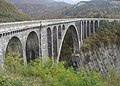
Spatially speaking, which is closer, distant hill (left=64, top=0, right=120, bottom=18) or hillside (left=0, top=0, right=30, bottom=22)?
hillside (left=0, top=0, right=30, bottom=22)

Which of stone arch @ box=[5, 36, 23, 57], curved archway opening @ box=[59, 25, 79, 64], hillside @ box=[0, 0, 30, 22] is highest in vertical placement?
hillside @ box=[0, 0, 30, 22]

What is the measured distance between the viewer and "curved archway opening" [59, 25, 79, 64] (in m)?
63.5

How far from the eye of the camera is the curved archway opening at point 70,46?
208 ft

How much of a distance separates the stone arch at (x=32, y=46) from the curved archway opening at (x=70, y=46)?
2577 centimetres

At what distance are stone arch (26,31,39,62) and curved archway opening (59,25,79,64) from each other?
2577cm

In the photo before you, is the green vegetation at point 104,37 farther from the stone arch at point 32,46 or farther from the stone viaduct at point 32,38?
the stone arch at point 32,46

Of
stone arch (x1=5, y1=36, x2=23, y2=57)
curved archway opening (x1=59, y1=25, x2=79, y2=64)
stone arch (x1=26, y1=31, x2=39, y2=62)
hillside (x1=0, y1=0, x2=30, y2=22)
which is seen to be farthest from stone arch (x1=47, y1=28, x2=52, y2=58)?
hillside (x1=0, y1=0, x2=30, y2=22)

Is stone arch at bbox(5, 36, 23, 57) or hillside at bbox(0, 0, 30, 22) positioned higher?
hillside at bbox(0, 0, 30, 22)

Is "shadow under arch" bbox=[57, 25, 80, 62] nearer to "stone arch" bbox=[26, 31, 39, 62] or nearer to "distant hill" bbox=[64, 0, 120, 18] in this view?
"stone arch" bbox=[26, 31, 39, 62]

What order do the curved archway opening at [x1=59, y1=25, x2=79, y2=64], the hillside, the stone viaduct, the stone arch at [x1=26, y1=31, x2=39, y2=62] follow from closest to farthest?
1. the stone viaduct
2. the stone arch at [x1=26, y1=31, x2=39, y2=62]
3. the curved archway opening at [x1=59, y1=25, x2=79, y2=64]
4. the hillside

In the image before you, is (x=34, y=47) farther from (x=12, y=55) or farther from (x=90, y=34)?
(x=90, y=34)

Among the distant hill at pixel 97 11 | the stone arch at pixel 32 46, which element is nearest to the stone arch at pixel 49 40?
the stone arch at pixel 32 46

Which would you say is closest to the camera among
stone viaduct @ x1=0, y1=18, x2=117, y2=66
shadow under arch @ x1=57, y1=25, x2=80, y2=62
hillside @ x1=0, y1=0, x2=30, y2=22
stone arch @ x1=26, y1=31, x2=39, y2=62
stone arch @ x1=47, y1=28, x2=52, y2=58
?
stone viaduct @ x1=0, y1=18, x2=117, y2=66

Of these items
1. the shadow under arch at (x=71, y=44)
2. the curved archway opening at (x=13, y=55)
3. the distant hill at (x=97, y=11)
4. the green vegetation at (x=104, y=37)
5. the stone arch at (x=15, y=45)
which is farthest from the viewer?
the distant hill at (x=97, y=11)
